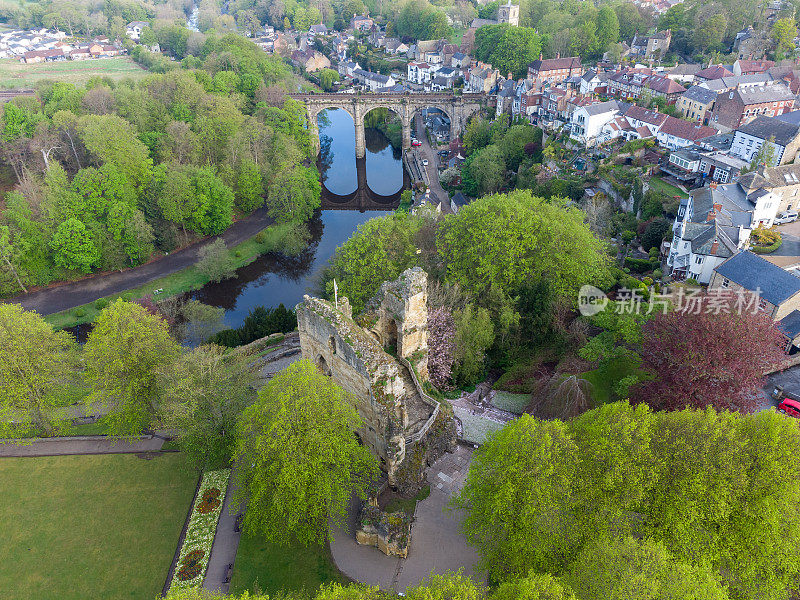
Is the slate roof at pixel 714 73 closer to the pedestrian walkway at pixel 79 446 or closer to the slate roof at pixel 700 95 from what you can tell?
the slate roof at pixel 700 95

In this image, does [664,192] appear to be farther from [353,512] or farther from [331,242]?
[353,512]

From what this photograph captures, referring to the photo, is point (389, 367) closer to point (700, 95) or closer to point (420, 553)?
point (420, 553)

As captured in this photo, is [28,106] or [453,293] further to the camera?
[28,106]

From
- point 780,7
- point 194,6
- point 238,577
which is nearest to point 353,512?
point 238,577

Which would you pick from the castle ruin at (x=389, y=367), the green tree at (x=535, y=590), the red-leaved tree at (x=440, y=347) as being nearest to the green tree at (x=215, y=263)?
the castle ruin at (x=389, y=367)

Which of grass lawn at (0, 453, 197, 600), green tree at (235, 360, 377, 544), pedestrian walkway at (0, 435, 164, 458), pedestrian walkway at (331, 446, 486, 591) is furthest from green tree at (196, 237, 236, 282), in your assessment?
pedestrian walkway at (331, 446, 486, 591)

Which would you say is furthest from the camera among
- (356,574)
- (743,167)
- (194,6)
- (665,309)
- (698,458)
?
(194,6)

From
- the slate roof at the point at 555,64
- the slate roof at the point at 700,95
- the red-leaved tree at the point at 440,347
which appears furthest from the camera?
the slate roof at the point at 555,64
